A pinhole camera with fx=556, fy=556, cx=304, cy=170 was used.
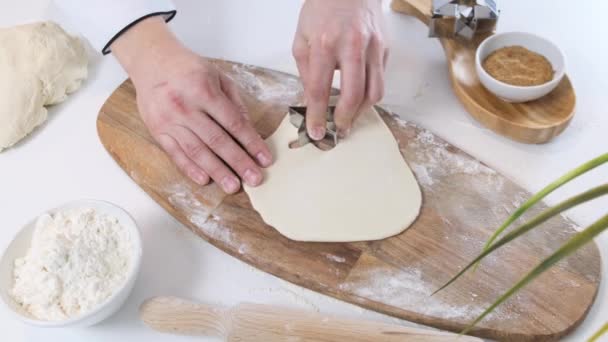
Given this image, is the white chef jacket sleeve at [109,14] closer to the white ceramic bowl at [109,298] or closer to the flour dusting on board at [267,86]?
the flour dusting on board at [267,86]

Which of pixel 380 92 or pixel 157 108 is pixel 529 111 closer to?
pixel 380 92

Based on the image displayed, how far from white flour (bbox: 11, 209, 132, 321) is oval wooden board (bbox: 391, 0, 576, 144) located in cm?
69

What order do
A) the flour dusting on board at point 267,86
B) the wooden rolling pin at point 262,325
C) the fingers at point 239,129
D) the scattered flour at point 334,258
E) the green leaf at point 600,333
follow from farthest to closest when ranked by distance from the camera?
the flour dusting on board at point 267,86 < the fingers at point 239,129 < the scattered flour at point 334,258 < the wooden rolling pin at point 262,325 < the green leaf at point 600,333

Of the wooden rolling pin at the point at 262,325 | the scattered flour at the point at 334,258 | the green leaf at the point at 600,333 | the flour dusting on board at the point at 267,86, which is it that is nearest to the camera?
the green leaf at the point at 600,333

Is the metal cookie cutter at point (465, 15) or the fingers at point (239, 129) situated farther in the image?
the metal cookie cutter at point (465, 15)

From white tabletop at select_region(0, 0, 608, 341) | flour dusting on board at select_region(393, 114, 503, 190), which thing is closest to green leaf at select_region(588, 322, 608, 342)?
white tabletop at select_region(0, 0, 608, 341)

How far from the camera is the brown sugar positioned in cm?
106

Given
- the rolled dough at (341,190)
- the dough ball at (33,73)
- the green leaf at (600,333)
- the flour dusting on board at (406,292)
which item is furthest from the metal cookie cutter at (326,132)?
the green leaf at (600,333)

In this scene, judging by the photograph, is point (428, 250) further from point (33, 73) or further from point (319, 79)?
point (33, 73)

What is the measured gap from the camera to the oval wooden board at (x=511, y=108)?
40.8 inches

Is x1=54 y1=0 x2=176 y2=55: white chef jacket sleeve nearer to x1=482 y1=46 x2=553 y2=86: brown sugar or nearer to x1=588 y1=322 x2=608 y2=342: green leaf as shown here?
x1=482 y1=46 x2=553 y2=86: brown sugar

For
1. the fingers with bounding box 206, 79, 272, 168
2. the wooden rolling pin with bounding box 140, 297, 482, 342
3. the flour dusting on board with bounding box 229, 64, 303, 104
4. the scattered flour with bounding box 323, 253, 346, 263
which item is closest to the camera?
the wooden rolling pin with bounding box 140, 297, 482, 342

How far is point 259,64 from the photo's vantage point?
4.09 feet

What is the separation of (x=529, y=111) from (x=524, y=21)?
0.35 m
